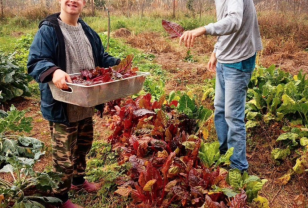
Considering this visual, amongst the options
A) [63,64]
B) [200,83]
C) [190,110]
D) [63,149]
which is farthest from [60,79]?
[200,83]

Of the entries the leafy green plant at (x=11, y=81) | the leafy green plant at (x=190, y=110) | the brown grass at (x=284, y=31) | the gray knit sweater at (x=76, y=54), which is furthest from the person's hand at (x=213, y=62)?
the brown grass at (x=284, y=31)

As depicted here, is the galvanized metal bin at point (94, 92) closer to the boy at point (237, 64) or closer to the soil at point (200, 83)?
the boy at point (237, 64)

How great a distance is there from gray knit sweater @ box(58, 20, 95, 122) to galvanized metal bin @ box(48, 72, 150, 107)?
0.89ft

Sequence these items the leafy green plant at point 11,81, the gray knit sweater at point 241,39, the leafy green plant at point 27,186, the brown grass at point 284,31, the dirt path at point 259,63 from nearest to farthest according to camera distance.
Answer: the leafy green plant at point 27,186 → the gray knit sweater at point 241,39 → the dirt path at point 259,63 → the leafy green plant at point 11,81 → the brown grass at point 284,31

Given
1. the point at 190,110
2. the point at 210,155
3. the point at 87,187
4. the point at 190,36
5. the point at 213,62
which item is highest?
the point at 190,36

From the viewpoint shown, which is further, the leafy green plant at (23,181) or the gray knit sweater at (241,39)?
the gray knit sweater at (241,39)

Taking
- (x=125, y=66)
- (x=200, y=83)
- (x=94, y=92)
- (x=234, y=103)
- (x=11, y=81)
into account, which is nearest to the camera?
(x=94, y=92)

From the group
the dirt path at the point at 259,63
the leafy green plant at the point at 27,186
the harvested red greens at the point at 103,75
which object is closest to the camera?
the harvested red greens at the point at 103,75

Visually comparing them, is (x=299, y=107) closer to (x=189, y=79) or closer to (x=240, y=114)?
(x=240, y=114)

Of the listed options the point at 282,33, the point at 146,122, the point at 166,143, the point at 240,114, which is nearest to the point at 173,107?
the point at 146,122

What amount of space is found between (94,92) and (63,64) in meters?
0.55

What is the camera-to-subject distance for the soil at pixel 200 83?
308 centimetres

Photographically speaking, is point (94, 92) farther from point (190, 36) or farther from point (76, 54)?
point (190, 36)

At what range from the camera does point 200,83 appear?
6.43 metres
